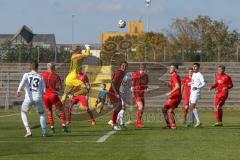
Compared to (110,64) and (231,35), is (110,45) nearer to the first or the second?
(110,64)

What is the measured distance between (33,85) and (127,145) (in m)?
3.47

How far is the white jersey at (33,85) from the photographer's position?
680 inches

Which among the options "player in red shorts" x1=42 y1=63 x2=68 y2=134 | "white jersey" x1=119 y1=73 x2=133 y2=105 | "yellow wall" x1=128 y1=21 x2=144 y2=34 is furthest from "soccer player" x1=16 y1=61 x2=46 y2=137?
"yellow wall" x1=128 y1=21 x2=144 y2=34

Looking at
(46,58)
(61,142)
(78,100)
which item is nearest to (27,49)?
(46,58)

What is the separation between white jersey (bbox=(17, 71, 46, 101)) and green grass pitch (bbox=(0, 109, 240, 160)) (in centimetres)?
115

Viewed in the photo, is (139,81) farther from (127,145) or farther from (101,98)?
(101,98)

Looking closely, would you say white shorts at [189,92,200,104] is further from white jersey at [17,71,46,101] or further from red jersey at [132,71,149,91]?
white jersey at [17,71,46,101]

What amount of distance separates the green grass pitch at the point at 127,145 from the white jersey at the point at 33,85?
115cm

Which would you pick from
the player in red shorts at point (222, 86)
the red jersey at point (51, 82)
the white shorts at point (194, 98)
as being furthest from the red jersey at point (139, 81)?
the red jersey at point (51, 82)

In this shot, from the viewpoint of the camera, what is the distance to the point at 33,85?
1725 cm

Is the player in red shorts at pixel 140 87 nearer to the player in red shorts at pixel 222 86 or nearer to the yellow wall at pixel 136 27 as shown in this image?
the player in red shorts at pixel 222 86

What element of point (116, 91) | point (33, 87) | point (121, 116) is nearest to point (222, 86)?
point (121, 116)

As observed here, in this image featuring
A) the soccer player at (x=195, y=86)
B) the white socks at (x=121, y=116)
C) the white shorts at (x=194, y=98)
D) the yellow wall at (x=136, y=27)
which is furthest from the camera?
the yellow wall at (x=136, y=27)

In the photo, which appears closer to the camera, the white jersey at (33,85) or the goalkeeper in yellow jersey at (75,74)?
the white jersey at (33,85)
